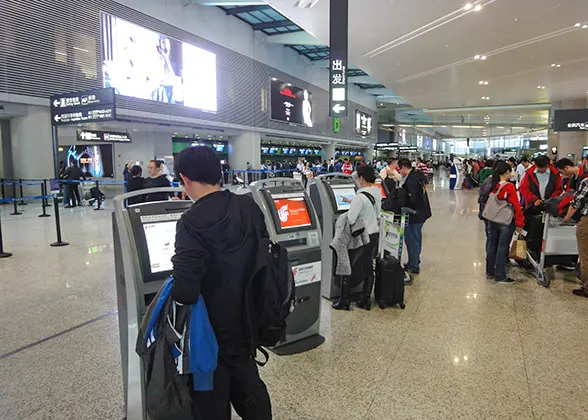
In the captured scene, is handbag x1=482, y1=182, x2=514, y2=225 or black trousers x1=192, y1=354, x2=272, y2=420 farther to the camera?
handbag x1=482, y1=182, x2=514, y2=225

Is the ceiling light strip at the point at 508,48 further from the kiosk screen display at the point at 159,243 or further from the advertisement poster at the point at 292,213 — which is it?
the kiosk screen display at the point at 159,243

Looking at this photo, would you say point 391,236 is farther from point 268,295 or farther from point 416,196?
point 268,295

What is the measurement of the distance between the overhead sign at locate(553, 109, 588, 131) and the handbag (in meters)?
11.1

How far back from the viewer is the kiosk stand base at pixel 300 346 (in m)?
3.12

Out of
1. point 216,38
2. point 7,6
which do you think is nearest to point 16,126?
point 7,6

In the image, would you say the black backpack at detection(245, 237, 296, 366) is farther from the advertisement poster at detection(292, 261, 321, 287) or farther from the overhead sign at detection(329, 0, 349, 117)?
the overhead sign at detection(329, 0, 349, 117)

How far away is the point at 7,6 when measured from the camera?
1152 cm

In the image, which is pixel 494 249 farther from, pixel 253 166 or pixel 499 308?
pixel 253 166

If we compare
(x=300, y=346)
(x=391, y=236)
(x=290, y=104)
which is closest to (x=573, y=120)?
(x=391, y=236)

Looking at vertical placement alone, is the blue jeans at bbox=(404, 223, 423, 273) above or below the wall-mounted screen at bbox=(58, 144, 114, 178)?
below

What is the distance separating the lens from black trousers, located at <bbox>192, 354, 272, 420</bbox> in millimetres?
1570

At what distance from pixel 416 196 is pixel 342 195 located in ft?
4.26

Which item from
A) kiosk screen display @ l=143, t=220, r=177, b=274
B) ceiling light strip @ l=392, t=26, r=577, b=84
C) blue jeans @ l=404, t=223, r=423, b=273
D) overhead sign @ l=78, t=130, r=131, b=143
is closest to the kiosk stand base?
kiosk screen display @ l=143, t=220, r=177, b=274

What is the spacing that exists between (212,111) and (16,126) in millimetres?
8019
